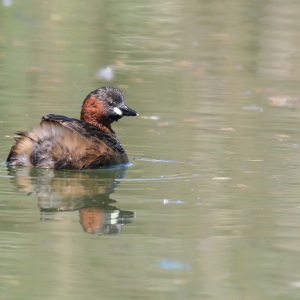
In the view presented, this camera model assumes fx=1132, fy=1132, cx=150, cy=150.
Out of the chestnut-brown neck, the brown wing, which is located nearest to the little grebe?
the brown wing

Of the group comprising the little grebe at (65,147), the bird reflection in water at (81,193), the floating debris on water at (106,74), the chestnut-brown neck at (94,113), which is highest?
the floating debris on water at (106,74)

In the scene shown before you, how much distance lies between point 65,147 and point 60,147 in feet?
0.19

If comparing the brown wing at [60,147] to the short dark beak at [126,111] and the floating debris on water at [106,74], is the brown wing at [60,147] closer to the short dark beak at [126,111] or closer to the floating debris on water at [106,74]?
the short dark beak at [126,111]

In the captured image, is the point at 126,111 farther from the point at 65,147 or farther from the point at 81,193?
the point at 81,193

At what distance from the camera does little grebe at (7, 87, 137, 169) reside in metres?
10.3

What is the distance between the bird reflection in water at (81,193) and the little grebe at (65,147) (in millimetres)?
83

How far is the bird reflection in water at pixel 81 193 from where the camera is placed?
8609 millimetres

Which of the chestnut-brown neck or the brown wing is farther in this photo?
the chestnut-brown neck

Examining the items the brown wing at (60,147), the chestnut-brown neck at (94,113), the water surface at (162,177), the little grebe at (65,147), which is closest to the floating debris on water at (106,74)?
the water surface at (162,177)

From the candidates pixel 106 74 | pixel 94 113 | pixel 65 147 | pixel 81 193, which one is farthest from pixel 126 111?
pixel 106 74

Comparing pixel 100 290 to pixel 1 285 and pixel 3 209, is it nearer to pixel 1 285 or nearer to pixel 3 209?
pixel 1 285

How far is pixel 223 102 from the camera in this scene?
595 inches

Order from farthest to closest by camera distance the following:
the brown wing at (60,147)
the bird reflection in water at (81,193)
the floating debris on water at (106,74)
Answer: the floating debris on water at (106,74) → the brown wing at (60,147) → the bird reflection in water at (81,193)

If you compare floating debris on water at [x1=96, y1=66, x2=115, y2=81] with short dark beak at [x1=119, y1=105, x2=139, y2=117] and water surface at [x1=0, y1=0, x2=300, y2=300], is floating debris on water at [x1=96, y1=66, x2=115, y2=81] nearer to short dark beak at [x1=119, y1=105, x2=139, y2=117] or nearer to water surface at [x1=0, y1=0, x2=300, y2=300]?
water surface at [x1=0, y1=0, x2=300, y2=300]
